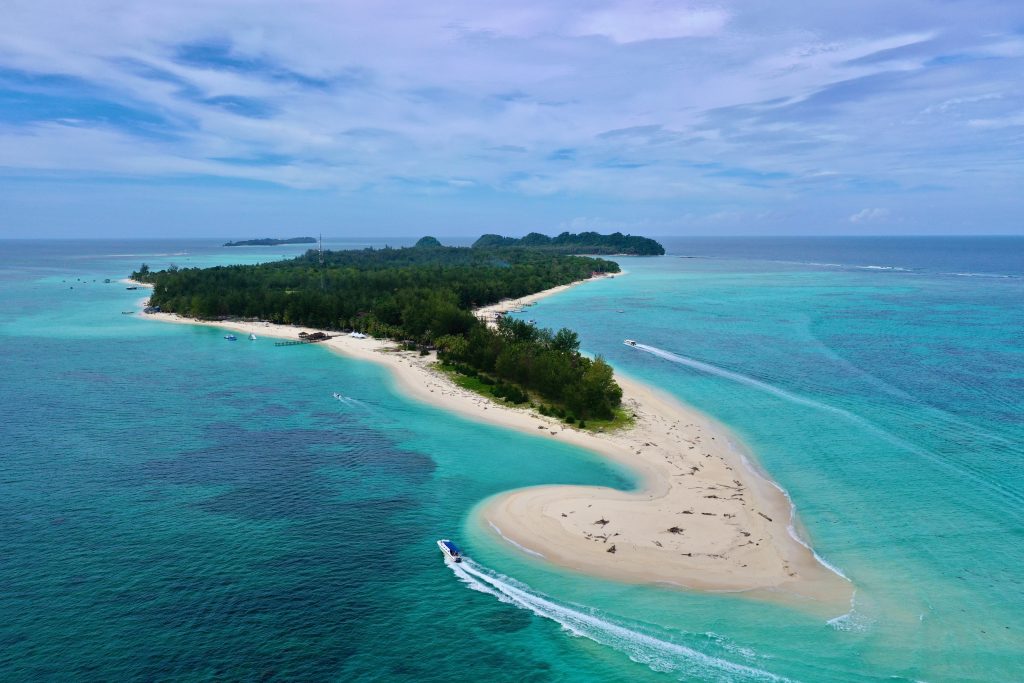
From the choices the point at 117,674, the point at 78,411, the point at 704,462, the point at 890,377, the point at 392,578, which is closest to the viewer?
the point at 117,674

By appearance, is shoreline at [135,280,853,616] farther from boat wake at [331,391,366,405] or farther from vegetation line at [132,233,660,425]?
boat wake at [331,391,366,405]

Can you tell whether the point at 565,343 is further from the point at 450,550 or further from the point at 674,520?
the point at 450,550

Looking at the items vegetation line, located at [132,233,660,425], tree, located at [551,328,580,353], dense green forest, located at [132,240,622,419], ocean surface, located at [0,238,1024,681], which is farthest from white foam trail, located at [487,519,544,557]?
tree, located at [551,328,580,353]

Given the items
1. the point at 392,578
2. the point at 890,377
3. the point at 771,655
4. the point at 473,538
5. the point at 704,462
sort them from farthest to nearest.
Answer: the point at 890,377
the point at 704,462
the point at 473,538
the point at 392,578
the point at 771,655

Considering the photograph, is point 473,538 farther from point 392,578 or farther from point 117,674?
point 117,674

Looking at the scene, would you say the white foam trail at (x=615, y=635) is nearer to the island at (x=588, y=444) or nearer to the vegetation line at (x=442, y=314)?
the island at (x=588, y=444)

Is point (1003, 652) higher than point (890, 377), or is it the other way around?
point (890, 377)

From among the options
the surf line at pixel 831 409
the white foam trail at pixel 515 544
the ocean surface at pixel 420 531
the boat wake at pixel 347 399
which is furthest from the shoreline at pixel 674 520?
the boat wake at pixel 347 399

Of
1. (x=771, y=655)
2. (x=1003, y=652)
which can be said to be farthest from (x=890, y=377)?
(x=771, y=655)
